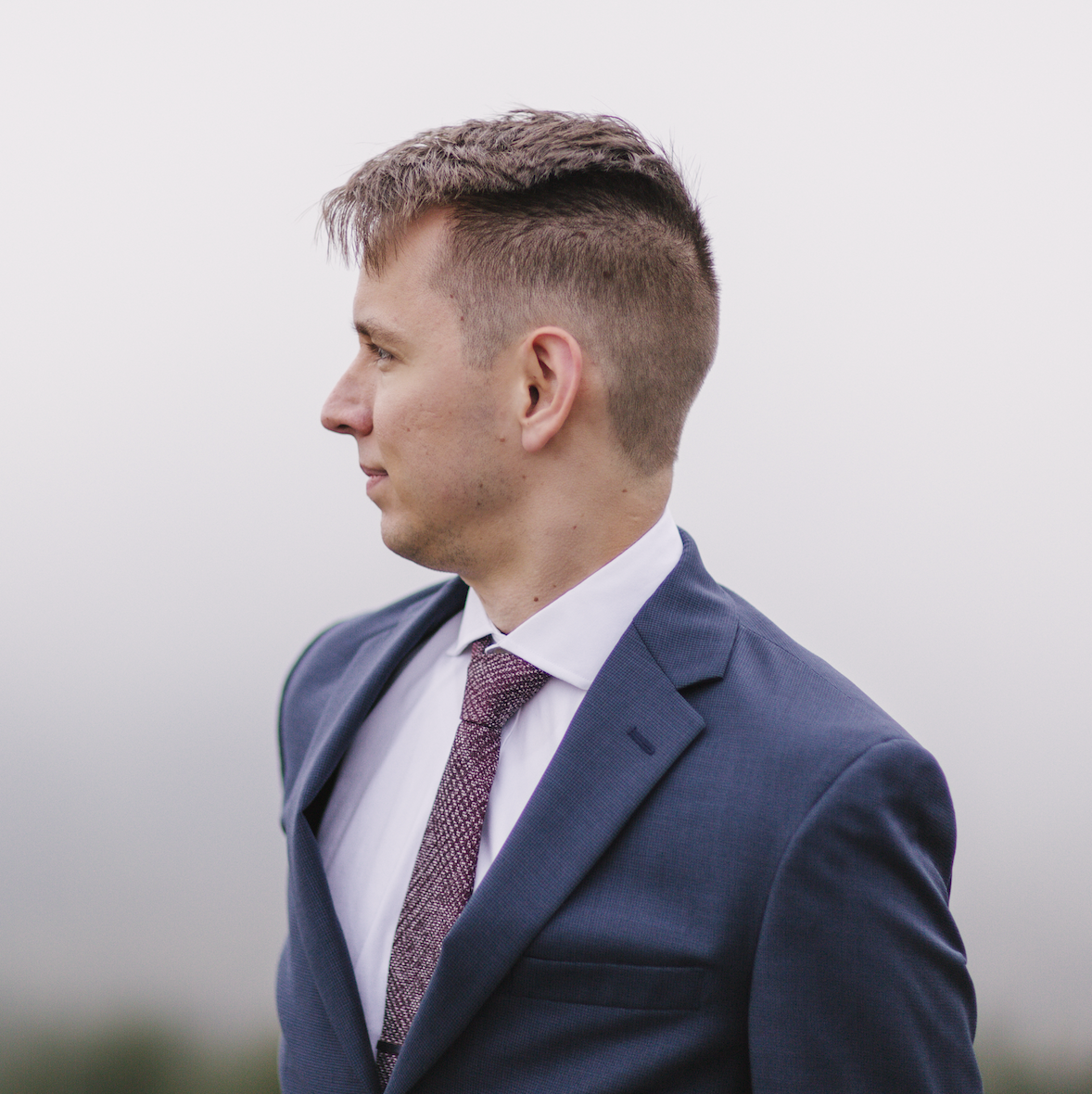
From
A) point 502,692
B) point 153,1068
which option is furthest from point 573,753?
point 153,1068

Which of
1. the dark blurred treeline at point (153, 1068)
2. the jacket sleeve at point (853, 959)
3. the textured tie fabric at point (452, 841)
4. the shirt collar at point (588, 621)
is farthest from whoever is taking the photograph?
the dark blurred treeline at point (153, 1068)

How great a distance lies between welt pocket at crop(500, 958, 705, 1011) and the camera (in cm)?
113

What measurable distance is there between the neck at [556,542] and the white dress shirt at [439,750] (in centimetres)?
2

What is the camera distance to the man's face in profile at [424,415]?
1.35 metres

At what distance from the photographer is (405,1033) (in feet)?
4.17

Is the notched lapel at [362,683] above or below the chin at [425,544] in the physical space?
below

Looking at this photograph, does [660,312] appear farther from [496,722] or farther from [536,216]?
[496,722]

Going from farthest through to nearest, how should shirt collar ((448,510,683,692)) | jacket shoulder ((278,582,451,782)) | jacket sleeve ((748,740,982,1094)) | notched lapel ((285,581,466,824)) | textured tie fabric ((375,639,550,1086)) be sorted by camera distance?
A: jacket shoulder ((278,582,451,782)), notched lapel ((285,581,466,824)), shirt collar ((448,510,683,692)), textured tie fabric ((375,639,550,1086)), jacket sleeve ((748,740,982,1094))

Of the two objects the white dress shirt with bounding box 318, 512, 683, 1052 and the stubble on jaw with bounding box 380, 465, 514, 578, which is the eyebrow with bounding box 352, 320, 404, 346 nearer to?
the stubble on jaw with bounding box 380, 465, 514, 578

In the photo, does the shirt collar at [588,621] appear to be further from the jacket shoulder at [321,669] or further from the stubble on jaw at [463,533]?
the jacket shoulder at [321,669]

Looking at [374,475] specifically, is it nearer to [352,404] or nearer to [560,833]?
[352,404]

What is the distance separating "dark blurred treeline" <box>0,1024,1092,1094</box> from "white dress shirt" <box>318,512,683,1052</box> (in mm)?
1559

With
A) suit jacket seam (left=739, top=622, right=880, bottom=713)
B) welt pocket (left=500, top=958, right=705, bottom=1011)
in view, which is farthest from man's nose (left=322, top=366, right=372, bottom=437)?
welt pocket (left=500, top=958, right=705, bottom=1011)

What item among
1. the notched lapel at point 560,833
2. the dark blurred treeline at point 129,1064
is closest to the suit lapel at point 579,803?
the notched lapel at point 560,833
